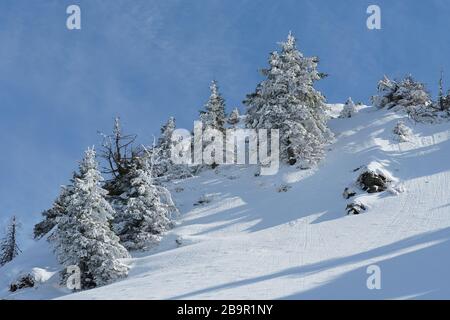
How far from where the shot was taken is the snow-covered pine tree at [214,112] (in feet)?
151

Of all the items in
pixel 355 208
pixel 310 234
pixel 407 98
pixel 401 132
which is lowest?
pixel 310 234

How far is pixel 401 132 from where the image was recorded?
138 feet

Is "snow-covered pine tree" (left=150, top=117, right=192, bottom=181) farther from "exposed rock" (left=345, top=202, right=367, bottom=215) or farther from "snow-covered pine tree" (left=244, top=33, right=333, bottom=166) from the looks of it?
"exposed rock" (left=345, top=202, right=367, bottom=215)

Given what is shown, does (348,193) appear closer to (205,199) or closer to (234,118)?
(205,199)

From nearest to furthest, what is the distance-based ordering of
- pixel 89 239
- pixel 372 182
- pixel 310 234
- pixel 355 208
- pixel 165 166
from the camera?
pixel 89 239 → pixel 310 234 → pixel 355 208 → pixel 372 182 → pixel 165 166

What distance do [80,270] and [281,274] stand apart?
11373 mm

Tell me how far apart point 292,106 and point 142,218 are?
15197 mm

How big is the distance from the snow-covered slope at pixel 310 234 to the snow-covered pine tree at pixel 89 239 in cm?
137

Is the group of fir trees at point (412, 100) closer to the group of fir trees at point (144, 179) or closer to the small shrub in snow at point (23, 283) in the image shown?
the group of fir trees at point (144, 179)

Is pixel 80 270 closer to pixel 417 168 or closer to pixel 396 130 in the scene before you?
pixel 417 168

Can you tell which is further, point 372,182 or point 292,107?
point 292,107

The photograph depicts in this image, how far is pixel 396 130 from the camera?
42.2 m

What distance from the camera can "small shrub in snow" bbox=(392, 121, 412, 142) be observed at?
136 feet

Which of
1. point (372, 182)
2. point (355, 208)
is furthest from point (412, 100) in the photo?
point (355, 208)
